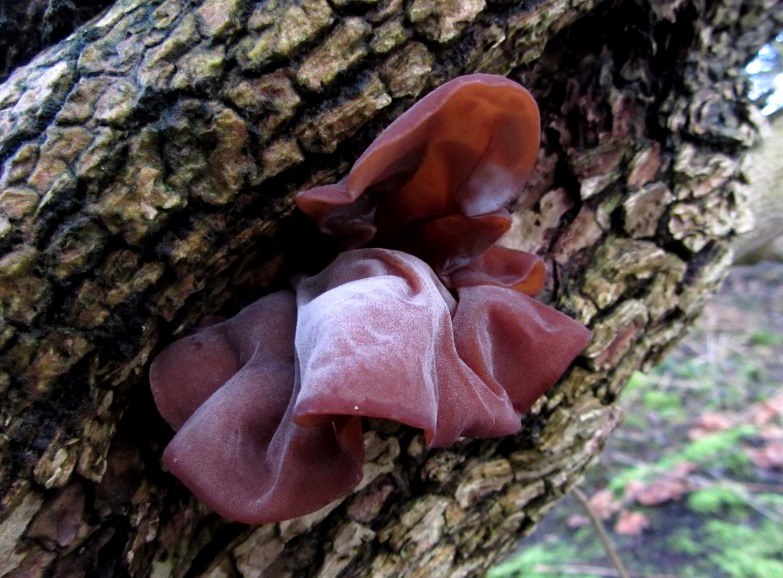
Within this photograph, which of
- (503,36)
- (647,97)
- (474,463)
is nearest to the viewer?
(503,36)

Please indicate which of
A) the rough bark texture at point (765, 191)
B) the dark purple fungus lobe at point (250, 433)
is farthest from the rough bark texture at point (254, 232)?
the rough bark texture at point (765, 191)

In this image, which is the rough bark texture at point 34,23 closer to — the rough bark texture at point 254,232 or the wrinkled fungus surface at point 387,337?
the rough bark texture at point 254,232

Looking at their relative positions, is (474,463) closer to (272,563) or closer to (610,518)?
(272,563)

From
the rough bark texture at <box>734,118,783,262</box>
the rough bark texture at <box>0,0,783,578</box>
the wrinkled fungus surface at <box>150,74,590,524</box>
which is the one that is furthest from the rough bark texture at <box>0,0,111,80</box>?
the rough bark texture at <box>734,118,783,262</box>

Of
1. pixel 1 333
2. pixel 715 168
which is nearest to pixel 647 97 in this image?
pixel 715 168

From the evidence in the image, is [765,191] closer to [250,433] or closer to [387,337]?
[387,337]

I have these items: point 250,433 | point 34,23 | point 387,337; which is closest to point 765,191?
point 387,337
